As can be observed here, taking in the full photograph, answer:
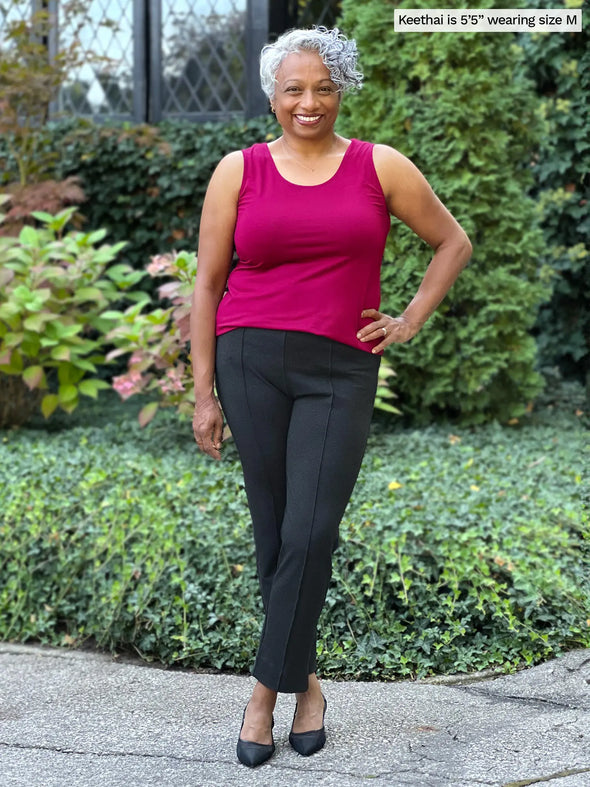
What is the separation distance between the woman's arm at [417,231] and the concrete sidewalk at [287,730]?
1.11 metres

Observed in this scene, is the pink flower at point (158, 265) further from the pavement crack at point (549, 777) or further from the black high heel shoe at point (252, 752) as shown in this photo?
the pavement crack at point (549, 777)

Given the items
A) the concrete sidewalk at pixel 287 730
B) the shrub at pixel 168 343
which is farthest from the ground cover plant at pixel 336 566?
the shrub at pixel 168 343

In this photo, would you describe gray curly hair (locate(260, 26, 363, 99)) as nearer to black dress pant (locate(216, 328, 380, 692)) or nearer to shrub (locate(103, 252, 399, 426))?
black dress pant (locate(216, 328, 380, 692))

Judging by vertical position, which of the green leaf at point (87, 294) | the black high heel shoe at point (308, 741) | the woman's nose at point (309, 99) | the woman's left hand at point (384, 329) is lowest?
the black high heel shoe at point (308, 741)

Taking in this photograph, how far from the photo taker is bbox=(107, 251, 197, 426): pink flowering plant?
5.44 metres

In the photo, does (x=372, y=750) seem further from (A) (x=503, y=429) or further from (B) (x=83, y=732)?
(A) (x=503, y=429)

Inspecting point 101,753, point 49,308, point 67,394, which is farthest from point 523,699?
point 49,308

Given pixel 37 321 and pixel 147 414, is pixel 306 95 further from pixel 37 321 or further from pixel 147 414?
pixel 37 321

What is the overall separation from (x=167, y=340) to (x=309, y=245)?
3050mm

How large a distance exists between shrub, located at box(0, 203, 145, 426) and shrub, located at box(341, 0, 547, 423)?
5.74ft

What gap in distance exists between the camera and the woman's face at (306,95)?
2633mm

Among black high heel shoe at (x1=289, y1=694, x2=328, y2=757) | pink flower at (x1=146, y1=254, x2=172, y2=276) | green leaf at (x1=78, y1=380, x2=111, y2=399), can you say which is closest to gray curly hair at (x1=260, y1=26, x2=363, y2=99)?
black high heel shoe at (x1=289, y1=694, x2=328, y2=757)

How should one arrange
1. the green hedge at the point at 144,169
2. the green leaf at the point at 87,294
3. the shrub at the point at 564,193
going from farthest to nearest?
the green hedge at the point at 144,169
the shrub at the point at 564,193
the green leaf at the point at 87,294

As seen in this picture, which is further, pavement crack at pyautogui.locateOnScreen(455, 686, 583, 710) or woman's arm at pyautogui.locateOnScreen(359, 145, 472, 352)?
pavement crack at pyautogui.locateOnScreen(455, 686, 583, 710)
